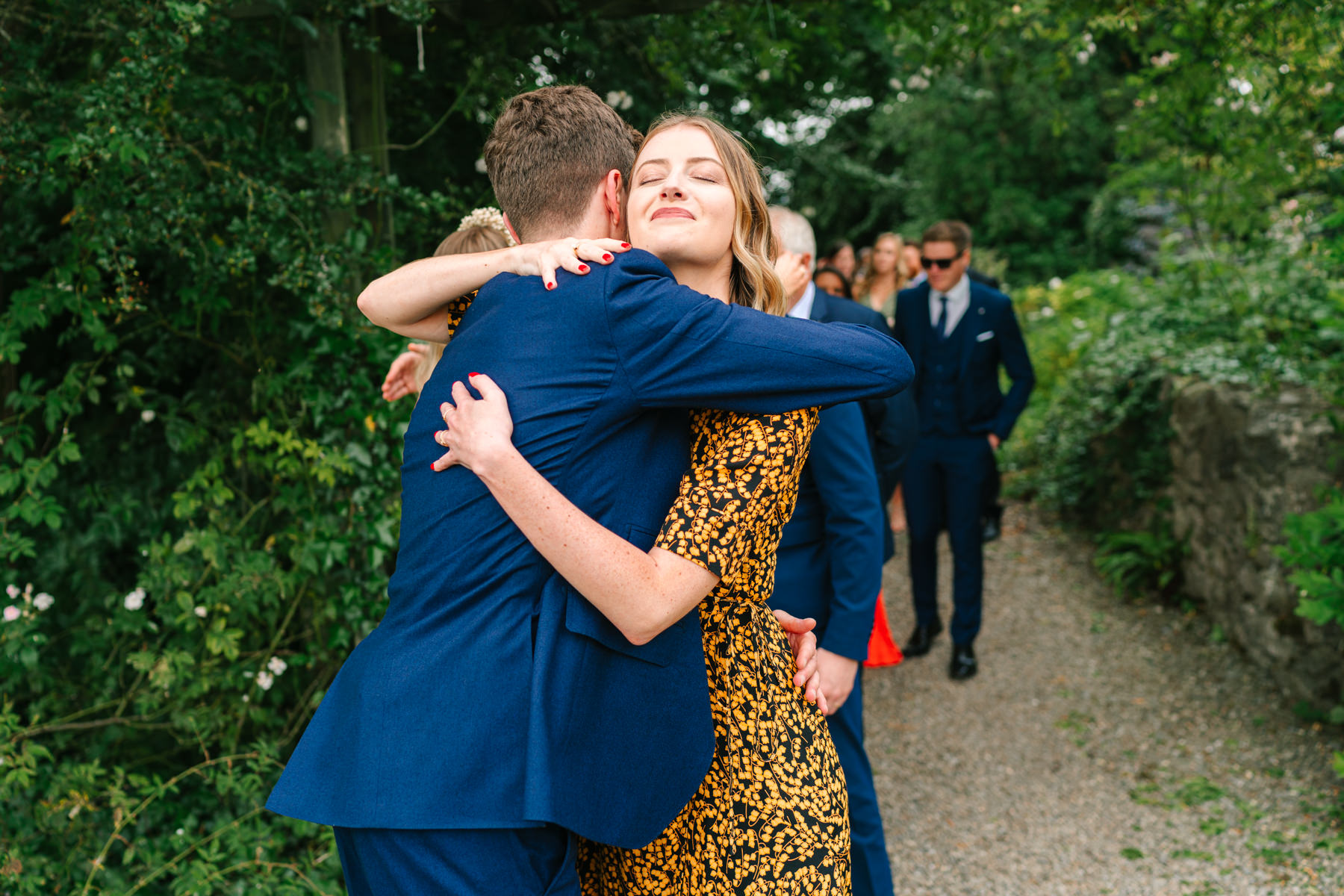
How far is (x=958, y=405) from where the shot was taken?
5.47 m

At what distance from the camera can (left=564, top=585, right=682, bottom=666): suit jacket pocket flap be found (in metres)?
1.41

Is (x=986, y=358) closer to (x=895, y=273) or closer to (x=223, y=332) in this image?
(x=895, y=273)

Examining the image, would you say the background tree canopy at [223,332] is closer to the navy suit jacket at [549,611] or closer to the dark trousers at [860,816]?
the dark trousers at [860,816]

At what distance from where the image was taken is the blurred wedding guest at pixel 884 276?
801 centimetres

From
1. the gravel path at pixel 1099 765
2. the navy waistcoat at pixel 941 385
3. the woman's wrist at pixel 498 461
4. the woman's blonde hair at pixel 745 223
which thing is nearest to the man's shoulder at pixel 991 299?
the navy waistcoat at pixel 941 385

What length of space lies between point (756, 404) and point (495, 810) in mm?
654

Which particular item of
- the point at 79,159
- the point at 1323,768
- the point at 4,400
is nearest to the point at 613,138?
the point at 79,159

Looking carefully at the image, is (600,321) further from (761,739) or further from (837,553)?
(837,553)

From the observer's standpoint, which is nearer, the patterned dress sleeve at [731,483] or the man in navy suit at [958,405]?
the patterned dress sleeve at [731,483]

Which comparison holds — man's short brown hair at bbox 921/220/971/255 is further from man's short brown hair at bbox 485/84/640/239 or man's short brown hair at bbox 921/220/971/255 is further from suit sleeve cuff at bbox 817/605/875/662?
man's short brown hair at bbox 485/84/640/239

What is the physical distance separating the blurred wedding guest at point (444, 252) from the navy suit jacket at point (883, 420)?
4.50ft

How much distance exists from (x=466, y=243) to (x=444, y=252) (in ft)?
0.24

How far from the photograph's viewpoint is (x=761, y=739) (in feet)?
5.49

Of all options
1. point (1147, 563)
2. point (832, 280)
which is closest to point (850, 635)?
point (832, 280)
